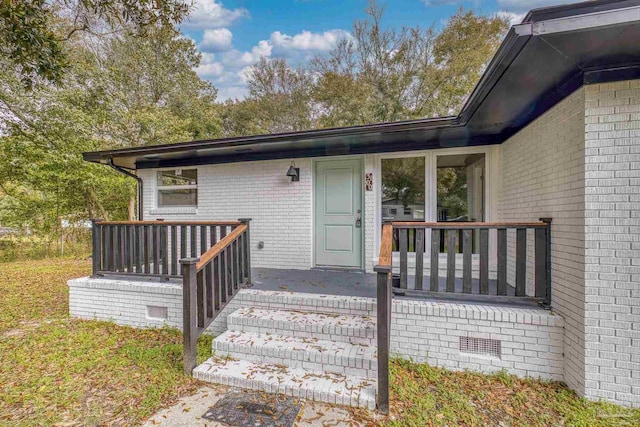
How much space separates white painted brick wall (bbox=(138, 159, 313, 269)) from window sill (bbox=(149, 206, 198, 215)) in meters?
0.05

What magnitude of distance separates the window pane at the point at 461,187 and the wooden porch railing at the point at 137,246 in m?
3.11

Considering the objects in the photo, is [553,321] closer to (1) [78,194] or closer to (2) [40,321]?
(2) [40,321]

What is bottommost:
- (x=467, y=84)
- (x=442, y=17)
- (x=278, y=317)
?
(x=278, y=317)

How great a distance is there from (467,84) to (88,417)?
540 inches

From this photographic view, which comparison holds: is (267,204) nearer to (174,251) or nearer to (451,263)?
(174,251)

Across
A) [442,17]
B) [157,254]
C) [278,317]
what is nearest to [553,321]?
[278,317]

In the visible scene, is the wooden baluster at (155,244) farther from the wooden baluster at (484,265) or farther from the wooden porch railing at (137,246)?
the wooden baluster at (484,265)

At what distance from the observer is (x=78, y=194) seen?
1076cm

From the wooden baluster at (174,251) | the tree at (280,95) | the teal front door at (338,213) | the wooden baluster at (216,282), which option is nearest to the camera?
the wooden baluster at (216,282)

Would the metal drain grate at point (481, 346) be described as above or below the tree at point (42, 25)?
below

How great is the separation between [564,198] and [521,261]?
674 millimetres

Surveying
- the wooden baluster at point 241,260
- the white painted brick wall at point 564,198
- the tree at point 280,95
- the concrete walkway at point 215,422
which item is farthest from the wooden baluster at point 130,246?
the tree at point 280,95

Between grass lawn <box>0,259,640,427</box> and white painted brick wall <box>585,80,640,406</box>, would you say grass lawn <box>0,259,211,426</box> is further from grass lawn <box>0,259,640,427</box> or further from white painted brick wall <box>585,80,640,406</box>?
white painted brick wall <box>585,80,640,406</box>

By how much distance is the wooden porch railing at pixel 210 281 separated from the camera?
9.51 feet
